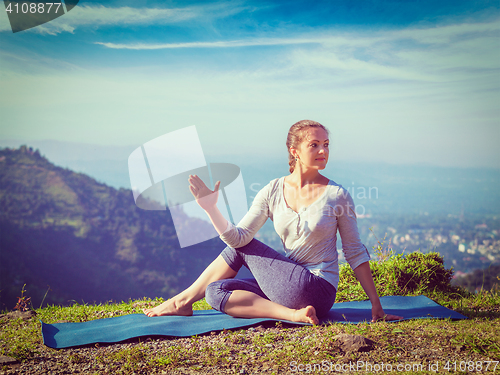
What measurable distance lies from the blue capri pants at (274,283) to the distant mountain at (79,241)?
55.9ft

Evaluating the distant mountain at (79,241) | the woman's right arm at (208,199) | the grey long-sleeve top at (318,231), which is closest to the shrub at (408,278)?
the grey long-sleeve top at (318,231)

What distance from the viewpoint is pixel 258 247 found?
3.54 meters

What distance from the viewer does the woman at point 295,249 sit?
3.36 m

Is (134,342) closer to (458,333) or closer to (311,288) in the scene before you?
(311,288)

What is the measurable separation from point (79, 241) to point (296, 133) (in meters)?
26.8

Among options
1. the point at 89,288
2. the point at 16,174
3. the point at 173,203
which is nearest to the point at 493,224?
the point at 89,288

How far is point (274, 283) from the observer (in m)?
3.41

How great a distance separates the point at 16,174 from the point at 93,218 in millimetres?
8461

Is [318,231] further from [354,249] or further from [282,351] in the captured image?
[282,351]

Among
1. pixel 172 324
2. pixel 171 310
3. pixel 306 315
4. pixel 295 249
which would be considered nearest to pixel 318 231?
pixel 295 249

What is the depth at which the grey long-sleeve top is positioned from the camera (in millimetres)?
3389

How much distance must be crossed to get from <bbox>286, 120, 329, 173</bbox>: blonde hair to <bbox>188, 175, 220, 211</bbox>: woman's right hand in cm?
84

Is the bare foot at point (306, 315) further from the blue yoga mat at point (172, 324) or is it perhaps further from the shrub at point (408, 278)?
the shrub at point (408, 278)

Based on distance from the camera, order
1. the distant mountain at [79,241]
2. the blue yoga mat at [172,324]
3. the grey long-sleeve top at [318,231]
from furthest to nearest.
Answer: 1. the distant mountain at [79,241]
2. the grey long-sleeve top at [318,231]
3. the blue yoga mat at [172,324]
